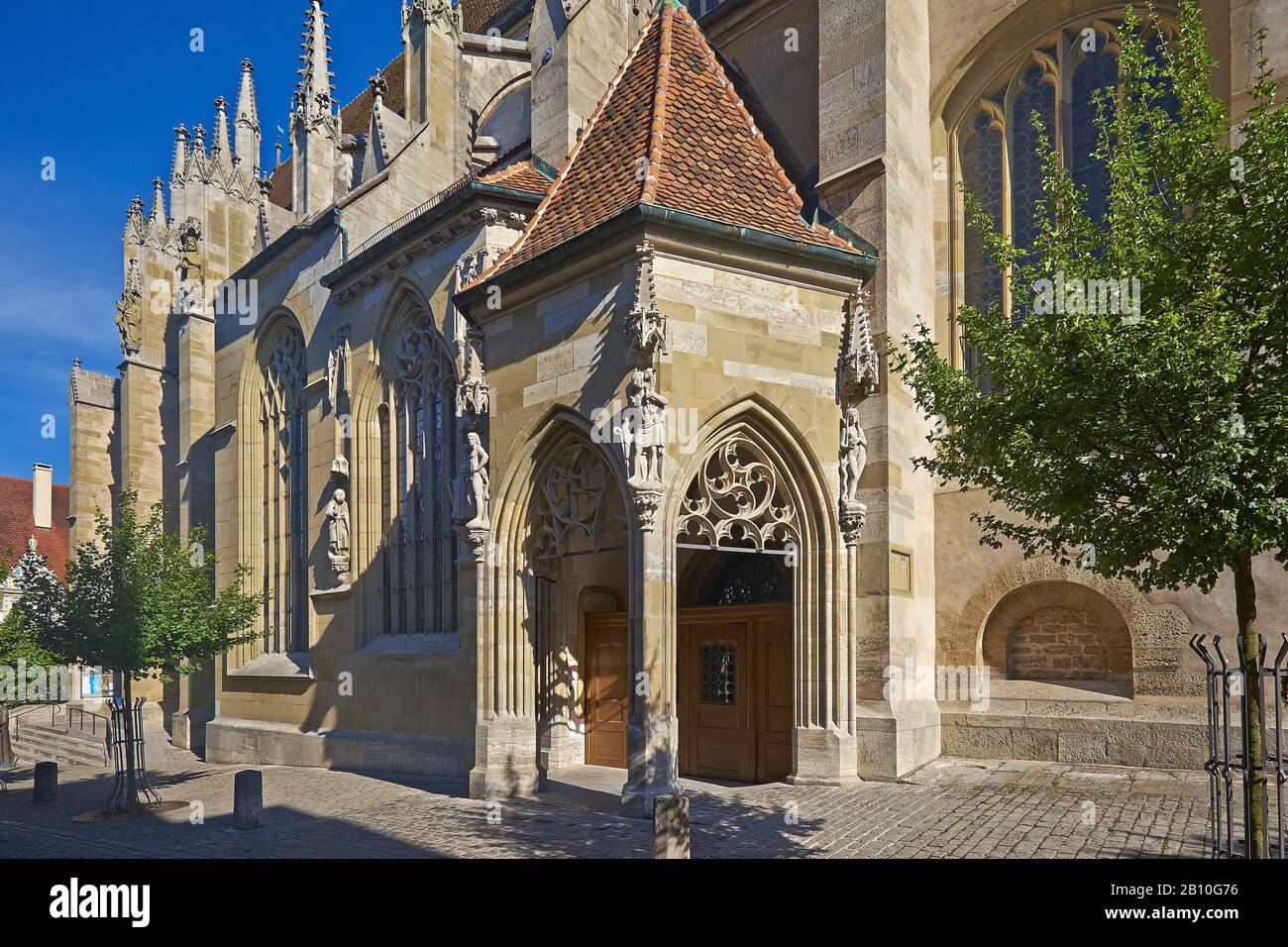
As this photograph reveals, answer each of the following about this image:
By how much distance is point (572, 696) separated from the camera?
13641 mm

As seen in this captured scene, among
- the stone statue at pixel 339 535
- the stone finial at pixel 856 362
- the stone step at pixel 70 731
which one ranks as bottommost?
the stone step at pixel 70 731

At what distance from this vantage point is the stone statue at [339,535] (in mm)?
16234

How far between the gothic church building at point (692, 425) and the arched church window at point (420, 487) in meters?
0.06

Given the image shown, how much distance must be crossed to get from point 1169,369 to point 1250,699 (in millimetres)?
1954

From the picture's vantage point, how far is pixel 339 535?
1639 cm

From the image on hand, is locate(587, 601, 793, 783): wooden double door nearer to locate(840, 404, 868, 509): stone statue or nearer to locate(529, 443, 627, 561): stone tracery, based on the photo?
locate(529, 443, 627, 561): stone tracery

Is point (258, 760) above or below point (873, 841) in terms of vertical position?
below

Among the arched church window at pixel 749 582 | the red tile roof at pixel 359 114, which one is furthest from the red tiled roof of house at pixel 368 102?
the arched church window at pixel 749 582

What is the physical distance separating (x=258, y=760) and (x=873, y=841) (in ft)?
44.6

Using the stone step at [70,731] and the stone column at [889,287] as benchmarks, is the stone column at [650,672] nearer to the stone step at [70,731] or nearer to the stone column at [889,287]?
the stone column at [889,287]
